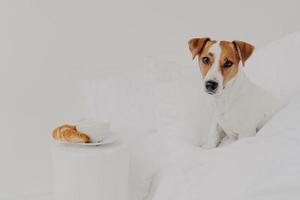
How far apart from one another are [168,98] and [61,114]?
2.46 ft

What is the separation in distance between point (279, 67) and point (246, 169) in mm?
774

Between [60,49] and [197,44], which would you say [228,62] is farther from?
[60,49]

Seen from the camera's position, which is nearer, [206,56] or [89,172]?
[206,56]

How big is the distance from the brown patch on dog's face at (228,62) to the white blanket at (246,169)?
17 cm

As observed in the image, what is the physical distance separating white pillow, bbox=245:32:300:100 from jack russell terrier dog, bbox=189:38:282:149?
8.4 inches

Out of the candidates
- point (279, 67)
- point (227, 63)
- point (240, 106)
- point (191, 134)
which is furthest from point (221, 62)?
point (279, 67)

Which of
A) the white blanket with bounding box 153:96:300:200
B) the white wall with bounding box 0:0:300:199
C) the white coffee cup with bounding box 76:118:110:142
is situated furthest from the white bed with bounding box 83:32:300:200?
the white wall with bounding box 0:0:300:199

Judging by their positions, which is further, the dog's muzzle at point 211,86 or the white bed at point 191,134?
the dog's muzzle at point 211,86

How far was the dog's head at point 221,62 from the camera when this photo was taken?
1.19 meters

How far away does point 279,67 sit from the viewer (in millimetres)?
1607

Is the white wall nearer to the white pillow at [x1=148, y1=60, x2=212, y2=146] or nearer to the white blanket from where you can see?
the white pillow at [x1=148, y1=60, x2=212, y2=146]

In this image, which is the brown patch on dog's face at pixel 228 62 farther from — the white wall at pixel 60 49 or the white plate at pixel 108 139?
the white wall at pixel 60 49

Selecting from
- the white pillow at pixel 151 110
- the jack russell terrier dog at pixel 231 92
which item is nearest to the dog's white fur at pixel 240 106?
the jack russell terrier dog at pixel 231 92

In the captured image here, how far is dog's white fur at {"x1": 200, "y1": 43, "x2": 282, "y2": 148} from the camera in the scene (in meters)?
1.24
